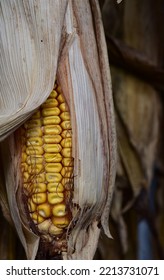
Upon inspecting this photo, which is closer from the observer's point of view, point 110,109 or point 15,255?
point 110,109

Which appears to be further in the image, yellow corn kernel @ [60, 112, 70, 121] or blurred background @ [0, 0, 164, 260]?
blurred background @ [0, 0, 164, 260]

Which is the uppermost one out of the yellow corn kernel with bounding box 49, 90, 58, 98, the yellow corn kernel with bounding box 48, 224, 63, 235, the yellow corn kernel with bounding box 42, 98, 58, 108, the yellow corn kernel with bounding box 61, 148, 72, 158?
the yellow corn kernel with bounding box 49, 90, 58, 98

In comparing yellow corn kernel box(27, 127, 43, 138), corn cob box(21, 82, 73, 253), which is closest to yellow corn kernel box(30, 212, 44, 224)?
corn cob box(21, 82, 73, 253)

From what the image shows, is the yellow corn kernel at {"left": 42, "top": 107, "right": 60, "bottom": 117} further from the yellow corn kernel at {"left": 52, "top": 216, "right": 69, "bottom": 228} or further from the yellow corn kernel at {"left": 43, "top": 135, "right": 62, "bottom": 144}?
the yellow corn kernel at {"left": 52, "top": 216, "right": 69, "bottom": 228}

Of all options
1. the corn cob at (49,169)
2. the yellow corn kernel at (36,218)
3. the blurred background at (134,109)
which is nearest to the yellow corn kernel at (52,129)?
the corn cob at (49,169)

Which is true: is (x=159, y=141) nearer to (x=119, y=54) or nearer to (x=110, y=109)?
(x=119, y=54)

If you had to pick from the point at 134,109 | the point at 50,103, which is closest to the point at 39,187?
the point at 50,103
